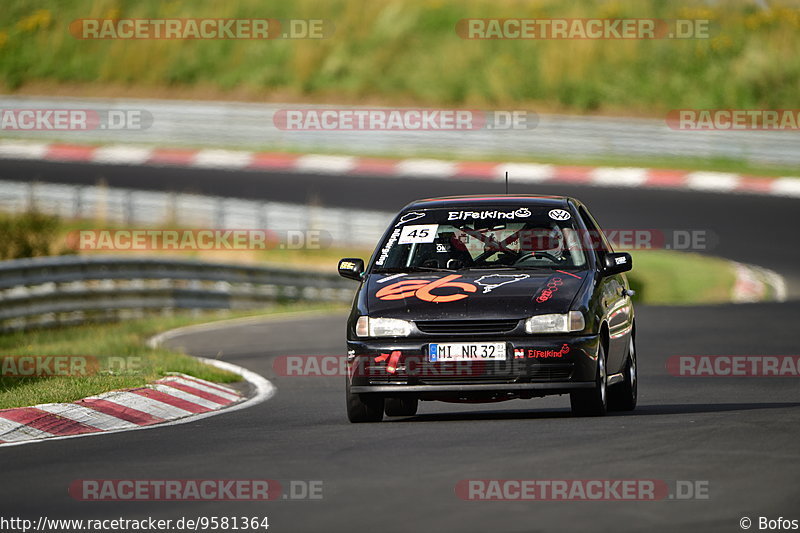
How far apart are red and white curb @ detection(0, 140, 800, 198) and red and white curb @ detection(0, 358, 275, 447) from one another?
23.2 meters

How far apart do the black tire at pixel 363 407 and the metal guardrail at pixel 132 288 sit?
1055cm

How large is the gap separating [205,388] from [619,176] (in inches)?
957

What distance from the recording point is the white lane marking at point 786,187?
34.8 meters

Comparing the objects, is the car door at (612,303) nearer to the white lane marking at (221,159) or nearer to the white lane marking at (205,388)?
the white lane marking at (205,388)

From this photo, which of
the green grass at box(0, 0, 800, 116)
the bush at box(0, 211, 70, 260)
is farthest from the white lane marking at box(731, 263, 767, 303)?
the green grass at box(0, 0, 800, 116)

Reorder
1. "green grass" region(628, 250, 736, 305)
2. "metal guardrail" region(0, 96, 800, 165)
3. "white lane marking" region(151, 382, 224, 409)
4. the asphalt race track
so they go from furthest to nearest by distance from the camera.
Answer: "metal guardrail" region(0, 96, 800, 165), "green grass" region(628, 250, 736, 305), "white lane marking" region(151, 382, 224, 409), the asphalt race track

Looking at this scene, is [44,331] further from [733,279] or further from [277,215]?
[733,279]

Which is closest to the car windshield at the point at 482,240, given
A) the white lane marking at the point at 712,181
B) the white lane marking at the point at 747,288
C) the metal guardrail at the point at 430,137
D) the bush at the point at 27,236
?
the bush at the point at 27,236

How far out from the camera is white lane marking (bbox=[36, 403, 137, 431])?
11047 mm

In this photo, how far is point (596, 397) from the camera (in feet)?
34.8

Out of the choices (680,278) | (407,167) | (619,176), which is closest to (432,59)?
(407,167)

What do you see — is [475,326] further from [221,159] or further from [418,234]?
[221,159]

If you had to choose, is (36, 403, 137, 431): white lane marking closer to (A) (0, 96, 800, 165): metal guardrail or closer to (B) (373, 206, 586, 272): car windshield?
(B) (373, 206, 586, 272): car windshield

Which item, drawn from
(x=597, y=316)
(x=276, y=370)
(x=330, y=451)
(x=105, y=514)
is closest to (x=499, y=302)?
(x=597, y=316)
